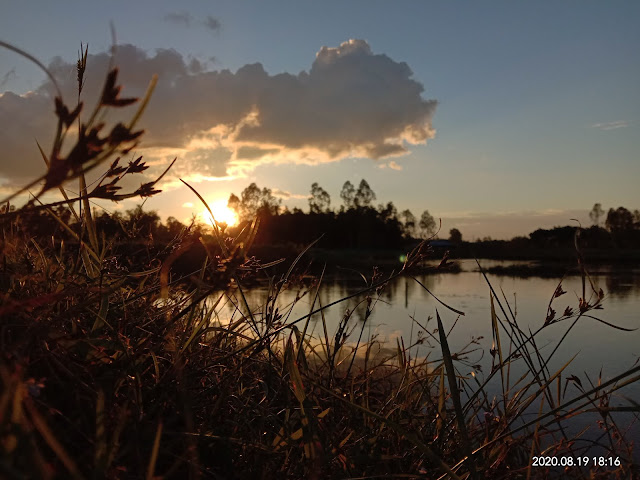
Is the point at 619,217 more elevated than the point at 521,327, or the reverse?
the point at 619,217

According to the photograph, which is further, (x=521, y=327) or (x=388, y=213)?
(x=388, y=213)

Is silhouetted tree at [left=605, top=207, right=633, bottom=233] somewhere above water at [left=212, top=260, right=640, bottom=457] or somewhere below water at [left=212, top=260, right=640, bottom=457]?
above

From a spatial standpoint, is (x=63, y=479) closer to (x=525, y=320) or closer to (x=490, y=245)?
(x=525, y=320)

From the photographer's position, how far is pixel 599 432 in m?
3.66

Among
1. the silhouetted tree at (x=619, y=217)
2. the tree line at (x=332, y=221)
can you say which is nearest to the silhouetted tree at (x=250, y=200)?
the tree line at (x=332, y=221)

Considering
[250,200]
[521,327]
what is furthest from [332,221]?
[521,327]

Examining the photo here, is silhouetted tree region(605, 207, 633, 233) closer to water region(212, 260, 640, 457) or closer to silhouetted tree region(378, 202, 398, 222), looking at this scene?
silhouetted tree region(378, 202, 398, 222)

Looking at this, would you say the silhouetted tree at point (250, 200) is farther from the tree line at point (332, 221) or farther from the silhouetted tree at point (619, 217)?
the silhouetted tree at point (619, 217)

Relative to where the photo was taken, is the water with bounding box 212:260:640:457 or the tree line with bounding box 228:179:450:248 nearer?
the water with bounding box 212:260:640:457

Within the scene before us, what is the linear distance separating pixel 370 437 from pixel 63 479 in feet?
3.57

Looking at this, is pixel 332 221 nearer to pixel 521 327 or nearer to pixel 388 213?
pixel 388 213

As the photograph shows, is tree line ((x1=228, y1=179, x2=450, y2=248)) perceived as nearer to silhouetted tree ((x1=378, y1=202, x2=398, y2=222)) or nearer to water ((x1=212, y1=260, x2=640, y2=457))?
silhouetted tree ((x1=378, y1=202, x2=398, y2=222))

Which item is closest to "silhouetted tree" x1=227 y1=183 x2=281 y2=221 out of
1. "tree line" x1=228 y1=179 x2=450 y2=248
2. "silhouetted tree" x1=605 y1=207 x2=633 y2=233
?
"tree line" x1=228 y1=179 x2=450 y2=248

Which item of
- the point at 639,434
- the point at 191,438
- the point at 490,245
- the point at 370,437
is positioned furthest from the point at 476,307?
the point at 490,245
